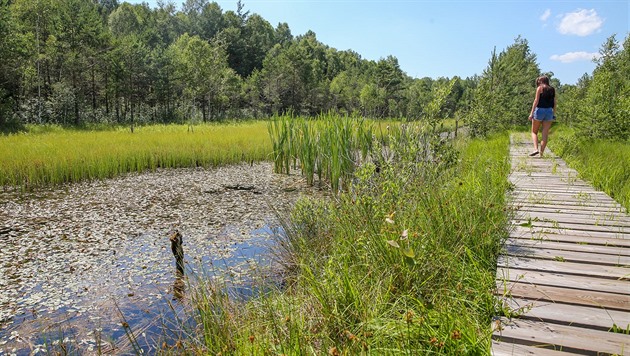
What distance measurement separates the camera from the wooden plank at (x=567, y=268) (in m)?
2.19

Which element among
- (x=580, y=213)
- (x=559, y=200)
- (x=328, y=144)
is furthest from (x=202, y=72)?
(x=580, y=213)

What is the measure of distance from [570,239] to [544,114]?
4888 millimetres

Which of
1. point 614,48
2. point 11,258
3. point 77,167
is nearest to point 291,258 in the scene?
point 11,258

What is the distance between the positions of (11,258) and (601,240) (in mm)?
5279

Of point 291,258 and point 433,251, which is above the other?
point 433,251

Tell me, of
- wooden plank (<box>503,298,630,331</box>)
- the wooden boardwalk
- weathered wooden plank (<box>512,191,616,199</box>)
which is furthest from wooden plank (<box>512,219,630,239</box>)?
wooden plank (<box>503,298,630,331</box>)

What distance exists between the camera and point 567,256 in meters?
2.48

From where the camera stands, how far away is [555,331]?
164 centimetres

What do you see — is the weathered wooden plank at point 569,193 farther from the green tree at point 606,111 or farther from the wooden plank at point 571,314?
the green tree at point 606,111

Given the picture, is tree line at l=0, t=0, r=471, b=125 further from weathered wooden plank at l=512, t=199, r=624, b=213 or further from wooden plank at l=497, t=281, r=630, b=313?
wooden plank at l=497, t=281, r=630, b=313

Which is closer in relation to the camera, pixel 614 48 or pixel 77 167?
pixel 77 167

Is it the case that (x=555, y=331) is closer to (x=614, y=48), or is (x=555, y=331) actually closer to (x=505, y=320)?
(x=505, y=320)

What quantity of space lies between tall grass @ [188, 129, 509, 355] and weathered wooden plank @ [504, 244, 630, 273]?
0.45 ft

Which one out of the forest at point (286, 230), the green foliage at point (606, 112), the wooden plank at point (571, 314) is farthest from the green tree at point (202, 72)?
the wooden plank at point (571, 314)
